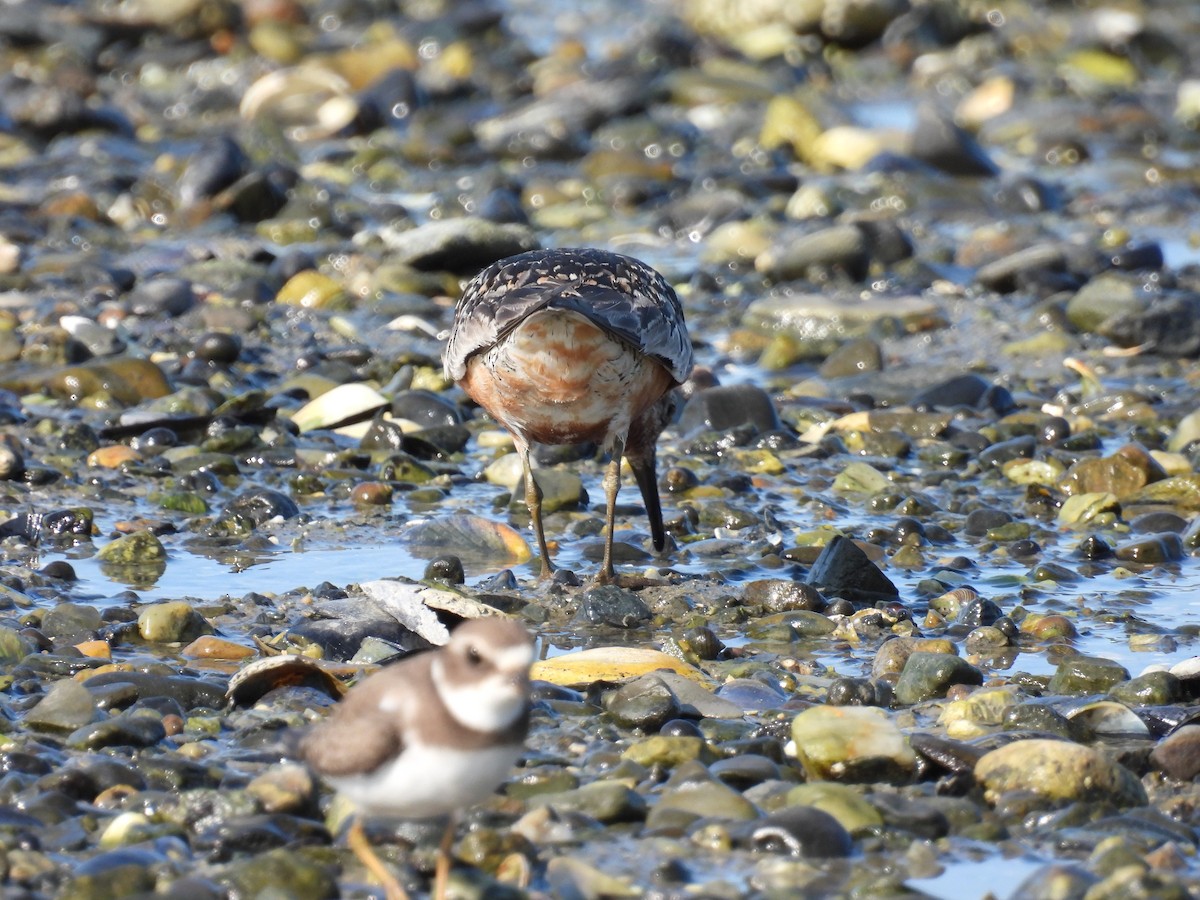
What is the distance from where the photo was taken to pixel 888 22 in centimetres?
2164

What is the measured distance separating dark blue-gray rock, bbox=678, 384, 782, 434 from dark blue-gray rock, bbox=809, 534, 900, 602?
2.37 m

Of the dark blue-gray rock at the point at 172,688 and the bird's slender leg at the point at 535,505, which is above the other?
the dark blue-gray rock at the point at 172,688

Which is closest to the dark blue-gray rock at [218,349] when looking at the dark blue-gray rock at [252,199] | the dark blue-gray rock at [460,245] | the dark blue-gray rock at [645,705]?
the dark blue-gray rock at [460,245]

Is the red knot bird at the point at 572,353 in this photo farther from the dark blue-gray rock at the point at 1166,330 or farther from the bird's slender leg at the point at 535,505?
the dark blue-gray rock at the point at 1166,330

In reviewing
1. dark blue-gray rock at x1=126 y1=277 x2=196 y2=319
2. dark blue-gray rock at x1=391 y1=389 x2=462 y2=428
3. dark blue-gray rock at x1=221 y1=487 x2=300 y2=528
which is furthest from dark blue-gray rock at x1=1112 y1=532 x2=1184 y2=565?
dark blue-gray rock at x1=126 y1=277 x2=196 y2=319

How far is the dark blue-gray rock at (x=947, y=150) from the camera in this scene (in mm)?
15812

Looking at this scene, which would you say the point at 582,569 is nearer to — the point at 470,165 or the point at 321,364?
the point at 321,364

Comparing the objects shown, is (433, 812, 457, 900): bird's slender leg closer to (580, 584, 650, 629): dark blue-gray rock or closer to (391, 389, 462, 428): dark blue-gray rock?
(580, 584, 650, 629): dark blue-gray rock

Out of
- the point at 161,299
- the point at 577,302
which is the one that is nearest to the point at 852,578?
the point at 577,302

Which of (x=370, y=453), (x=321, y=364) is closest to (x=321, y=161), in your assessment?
(x=321, y=364)

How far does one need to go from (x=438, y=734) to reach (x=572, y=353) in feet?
10.5

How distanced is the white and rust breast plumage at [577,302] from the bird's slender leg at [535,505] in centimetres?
47

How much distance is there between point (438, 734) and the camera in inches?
161

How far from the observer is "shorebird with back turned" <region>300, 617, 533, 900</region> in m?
4.06
